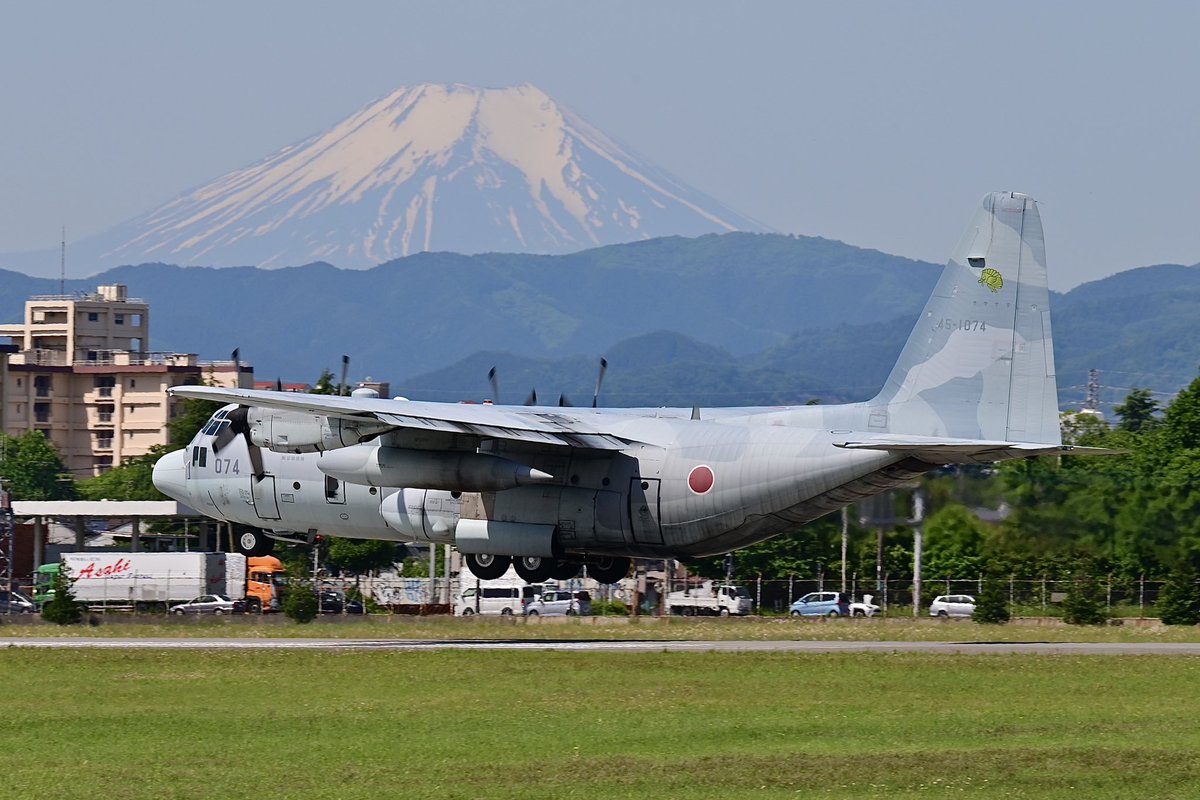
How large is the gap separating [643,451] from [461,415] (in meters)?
3.84

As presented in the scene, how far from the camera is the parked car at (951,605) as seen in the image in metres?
54.8

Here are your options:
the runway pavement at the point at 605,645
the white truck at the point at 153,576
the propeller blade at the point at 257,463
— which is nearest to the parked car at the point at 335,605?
the white truck at the point at 153,576

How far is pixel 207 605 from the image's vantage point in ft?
196

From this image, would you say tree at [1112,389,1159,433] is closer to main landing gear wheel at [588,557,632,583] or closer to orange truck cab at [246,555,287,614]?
orange truck cab at [246,555,287,614]

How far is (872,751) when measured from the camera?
21469 millimetres

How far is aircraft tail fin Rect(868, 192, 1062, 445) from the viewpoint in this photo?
32.9 m

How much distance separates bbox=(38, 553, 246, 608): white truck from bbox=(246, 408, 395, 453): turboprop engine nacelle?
87.0 feet

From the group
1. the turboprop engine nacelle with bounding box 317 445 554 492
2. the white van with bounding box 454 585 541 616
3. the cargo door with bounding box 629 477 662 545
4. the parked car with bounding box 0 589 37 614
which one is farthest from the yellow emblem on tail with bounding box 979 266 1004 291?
the parked car with bounding box 0 589 37 614

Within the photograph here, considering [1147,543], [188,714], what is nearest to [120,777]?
[188,714]

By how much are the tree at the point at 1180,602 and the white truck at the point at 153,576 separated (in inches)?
1239

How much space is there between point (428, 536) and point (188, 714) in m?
13.4

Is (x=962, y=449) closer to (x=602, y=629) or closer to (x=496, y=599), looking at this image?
(x=602, y=629)

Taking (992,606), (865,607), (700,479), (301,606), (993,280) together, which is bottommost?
(865,607)

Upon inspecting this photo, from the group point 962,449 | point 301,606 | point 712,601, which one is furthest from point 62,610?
point 962,449
